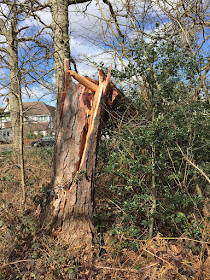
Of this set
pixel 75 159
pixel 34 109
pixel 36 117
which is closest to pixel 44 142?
pixel 36 117

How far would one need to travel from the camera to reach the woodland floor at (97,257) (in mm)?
2455

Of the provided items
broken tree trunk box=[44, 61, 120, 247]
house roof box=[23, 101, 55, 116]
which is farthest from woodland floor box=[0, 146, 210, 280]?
house roof box=[23, 101, 55, 116]

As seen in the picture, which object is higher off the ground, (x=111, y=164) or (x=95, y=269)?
(x=111, y=164)

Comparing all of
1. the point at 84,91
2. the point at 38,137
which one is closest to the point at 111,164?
the point at 84,91

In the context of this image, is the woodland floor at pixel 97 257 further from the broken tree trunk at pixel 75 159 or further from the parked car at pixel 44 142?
the parked car at pixel 44 142

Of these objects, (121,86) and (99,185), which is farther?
(99,185)

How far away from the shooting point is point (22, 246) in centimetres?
296

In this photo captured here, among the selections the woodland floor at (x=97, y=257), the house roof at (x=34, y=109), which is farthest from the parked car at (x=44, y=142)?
the woodland floor at (x=97, y=257)

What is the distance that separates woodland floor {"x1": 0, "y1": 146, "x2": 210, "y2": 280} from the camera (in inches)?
96.7

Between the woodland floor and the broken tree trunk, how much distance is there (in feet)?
0.79

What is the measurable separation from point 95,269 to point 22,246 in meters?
1.09

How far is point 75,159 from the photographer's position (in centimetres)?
320

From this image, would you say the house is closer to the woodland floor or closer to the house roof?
the house roof

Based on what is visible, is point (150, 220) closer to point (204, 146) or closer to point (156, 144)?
point (156, 144)
